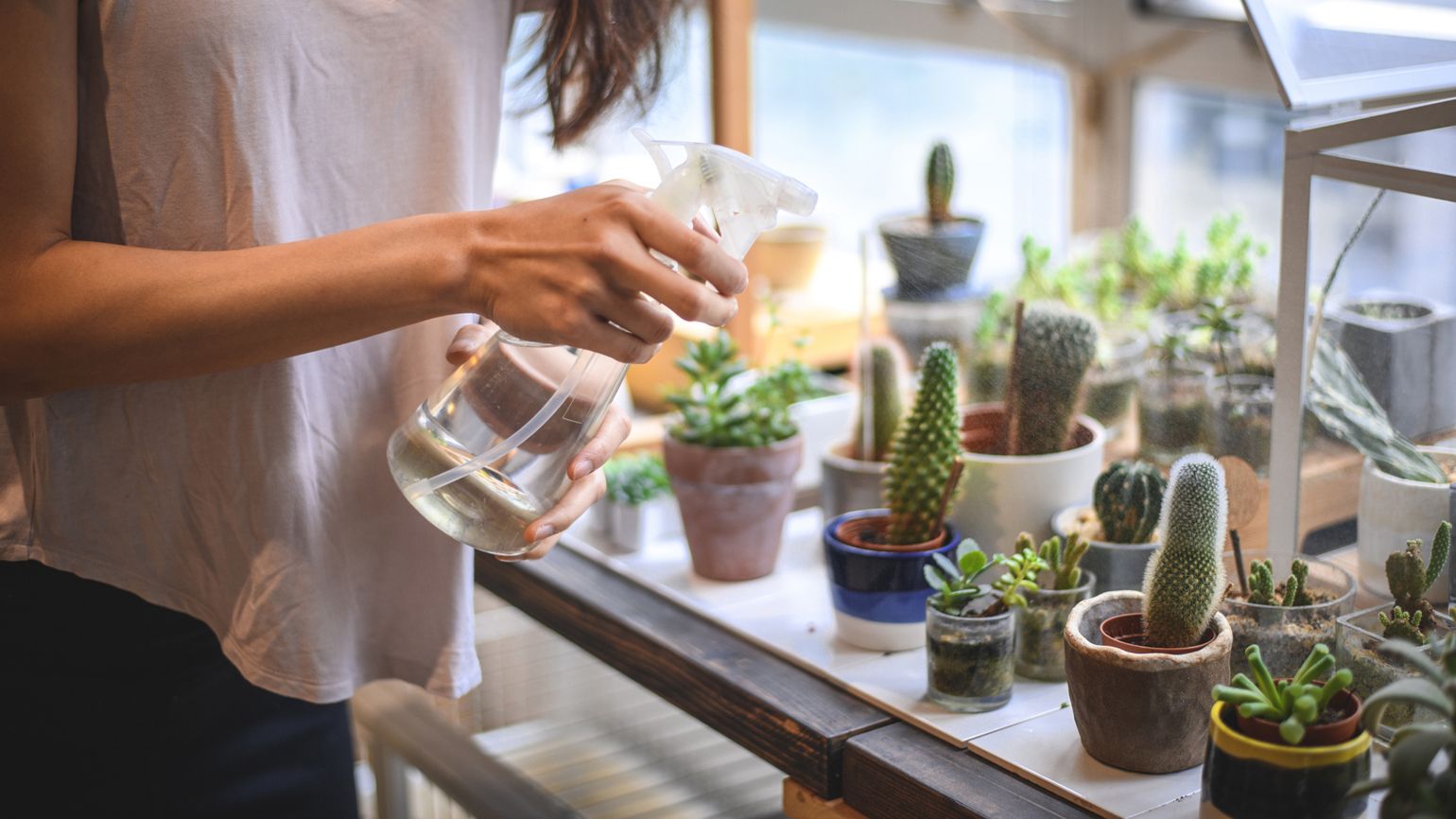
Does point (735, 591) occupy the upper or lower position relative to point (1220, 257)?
lower

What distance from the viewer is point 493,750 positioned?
4.85ft

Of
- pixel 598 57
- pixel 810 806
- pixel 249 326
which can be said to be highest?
pixel 598 57

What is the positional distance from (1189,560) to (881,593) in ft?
0.85

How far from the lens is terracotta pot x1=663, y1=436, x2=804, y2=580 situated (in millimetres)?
1106

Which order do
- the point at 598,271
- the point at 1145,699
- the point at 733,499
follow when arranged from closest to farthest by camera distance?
1. the point at 598,271
2. the point at 1145,699
3. the point at 733,499

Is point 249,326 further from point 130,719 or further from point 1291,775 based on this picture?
point 1291,775

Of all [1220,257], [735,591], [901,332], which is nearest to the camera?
[735,591]

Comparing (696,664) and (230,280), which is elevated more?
(230,280)

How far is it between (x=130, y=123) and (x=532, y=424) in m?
0.30

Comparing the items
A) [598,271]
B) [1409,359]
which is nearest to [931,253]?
[1409,359]

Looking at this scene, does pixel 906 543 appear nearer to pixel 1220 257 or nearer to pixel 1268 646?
pixel 1268 646

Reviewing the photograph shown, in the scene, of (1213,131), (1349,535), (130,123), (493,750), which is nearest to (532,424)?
(130,123)

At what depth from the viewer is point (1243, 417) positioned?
1.02 meters

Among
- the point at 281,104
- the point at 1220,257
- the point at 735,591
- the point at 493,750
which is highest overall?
the point at 281,104
